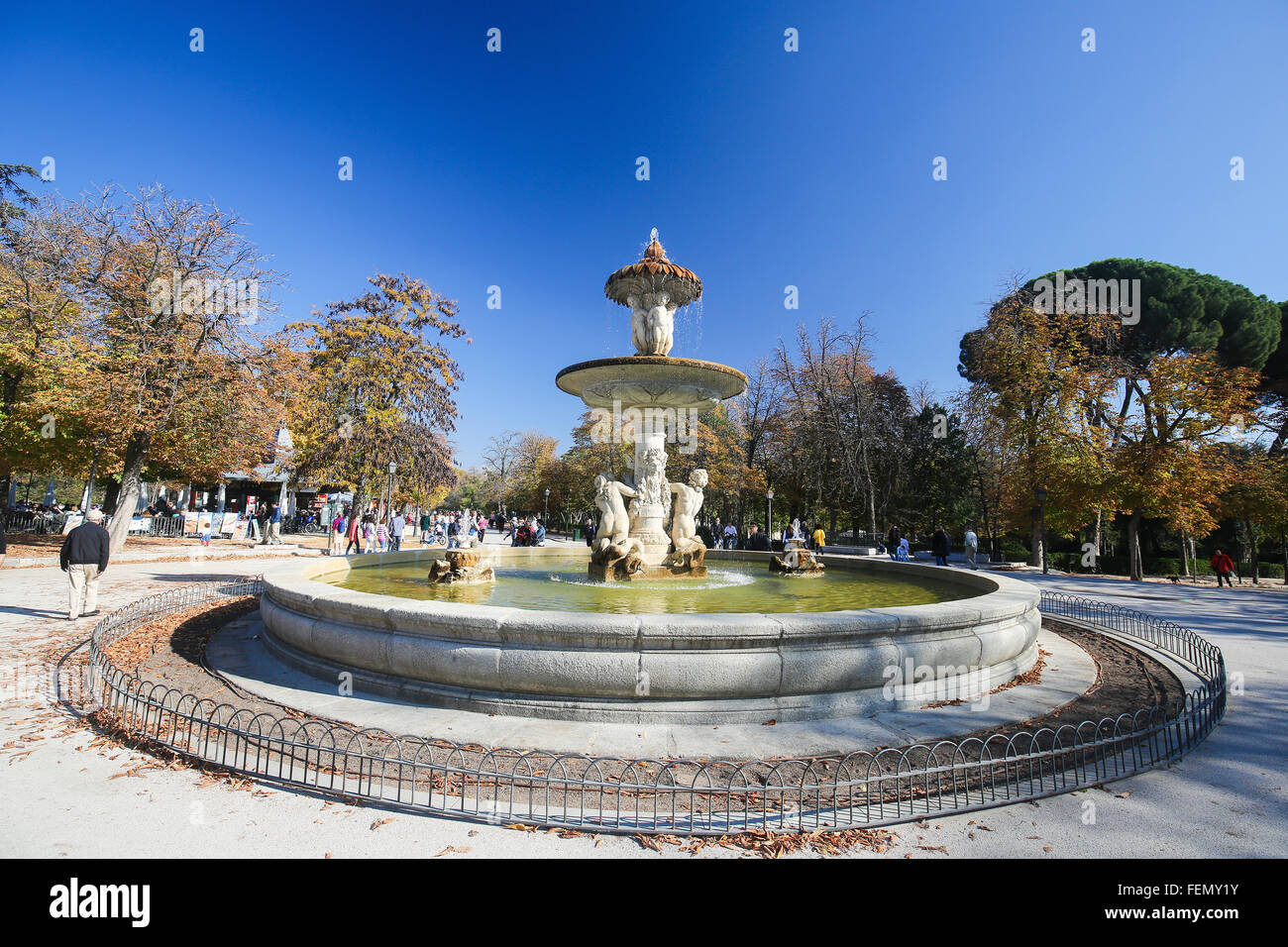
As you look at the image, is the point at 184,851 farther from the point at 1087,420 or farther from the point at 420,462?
the point at 1087,420

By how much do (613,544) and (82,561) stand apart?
8564 millimetres

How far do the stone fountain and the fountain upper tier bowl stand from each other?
20 mm

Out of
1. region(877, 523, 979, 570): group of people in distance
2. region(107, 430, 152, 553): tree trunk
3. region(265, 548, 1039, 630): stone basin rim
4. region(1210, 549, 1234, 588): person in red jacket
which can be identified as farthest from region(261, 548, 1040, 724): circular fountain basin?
region(1210, 549, 1234, 588): person in red jacket

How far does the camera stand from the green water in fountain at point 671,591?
811 centimetres

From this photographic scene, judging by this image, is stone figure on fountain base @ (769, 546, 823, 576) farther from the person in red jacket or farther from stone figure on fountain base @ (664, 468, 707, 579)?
the person in red jacket

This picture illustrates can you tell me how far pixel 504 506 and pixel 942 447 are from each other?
168 ft

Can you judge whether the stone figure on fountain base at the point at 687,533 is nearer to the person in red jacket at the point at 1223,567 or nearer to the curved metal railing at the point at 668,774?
the curved metal railing at the point at 668,774

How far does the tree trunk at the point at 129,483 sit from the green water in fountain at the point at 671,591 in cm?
1177

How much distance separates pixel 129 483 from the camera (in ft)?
62.7

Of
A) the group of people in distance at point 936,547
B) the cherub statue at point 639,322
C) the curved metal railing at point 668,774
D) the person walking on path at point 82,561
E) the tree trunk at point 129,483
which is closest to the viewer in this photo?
the curved metal railing at point 668,774

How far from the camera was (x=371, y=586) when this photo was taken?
31.6ft

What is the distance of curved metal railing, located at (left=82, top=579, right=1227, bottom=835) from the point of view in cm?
346

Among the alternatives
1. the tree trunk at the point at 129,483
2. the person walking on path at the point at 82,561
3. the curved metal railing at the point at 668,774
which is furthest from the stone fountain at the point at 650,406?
the tree trunk at the point at 129,483
